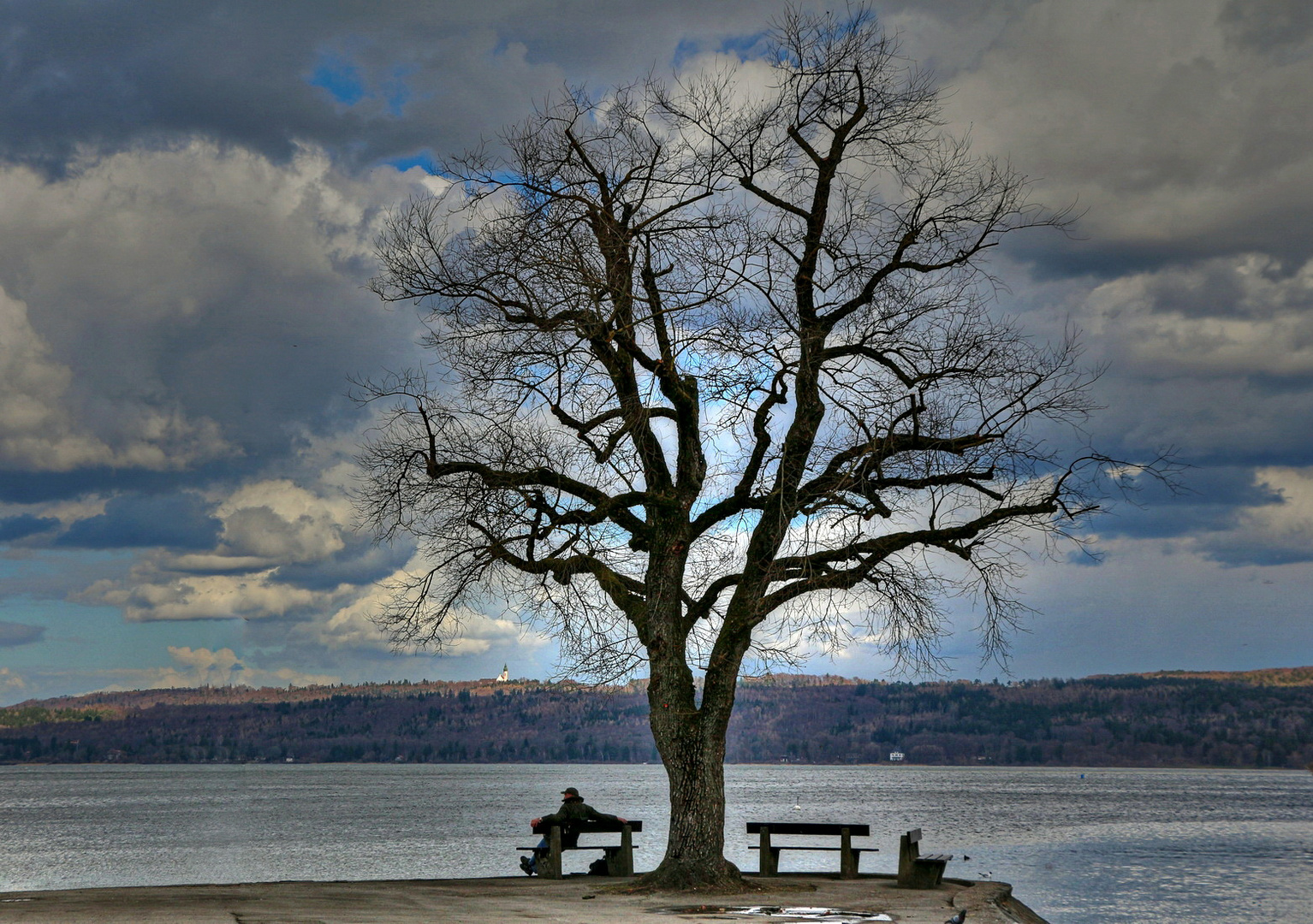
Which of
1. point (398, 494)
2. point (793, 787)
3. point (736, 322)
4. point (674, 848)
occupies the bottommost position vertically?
point (793, 787)

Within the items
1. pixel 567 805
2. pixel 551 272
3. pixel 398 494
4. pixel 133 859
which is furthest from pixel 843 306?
pixel 133 859

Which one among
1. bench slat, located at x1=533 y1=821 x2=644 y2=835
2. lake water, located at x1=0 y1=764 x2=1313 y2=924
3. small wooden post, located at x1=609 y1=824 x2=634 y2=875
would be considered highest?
bench slat, located at x1=533 y1=821 x2=644 y2=835

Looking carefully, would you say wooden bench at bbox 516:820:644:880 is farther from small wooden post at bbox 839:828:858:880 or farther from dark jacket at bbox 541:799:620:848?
small wooden post at bbox 839:828:858:880

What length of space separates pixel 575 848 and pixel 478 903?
4234 millimetres

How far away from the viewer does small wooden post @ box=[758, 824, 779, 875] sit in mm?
19000

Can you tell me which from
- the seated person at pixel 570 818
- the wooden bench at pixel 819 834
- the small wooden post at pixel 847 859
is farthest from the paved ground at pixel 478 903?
the seated person at pixel 570 818

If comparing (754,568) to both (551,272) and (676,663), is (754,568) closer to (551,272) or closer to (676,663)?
(676,663)

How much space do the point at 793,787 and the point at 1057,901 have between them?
461 ft

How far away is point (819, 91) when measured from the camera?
54.7ft

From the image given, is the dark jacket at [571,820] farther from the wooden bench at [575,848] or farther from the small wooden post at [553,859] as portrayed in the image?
the small wooden post at [553,859]

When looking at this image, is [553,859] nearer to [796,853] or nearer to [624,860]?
[624,860]

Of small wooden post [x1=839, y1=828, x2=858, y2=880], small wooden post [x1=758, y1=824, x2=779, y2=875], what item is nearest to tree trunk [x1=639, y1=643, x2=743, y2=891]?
small wooden post [x1=839, y1=828, x2=858, y2=880]

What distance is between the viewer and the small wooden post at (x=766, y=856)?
62.3 feet

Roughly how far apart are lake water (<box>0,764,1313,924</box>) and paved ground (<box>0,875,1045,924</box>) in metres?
15.0
